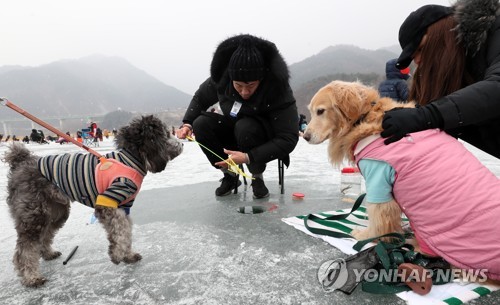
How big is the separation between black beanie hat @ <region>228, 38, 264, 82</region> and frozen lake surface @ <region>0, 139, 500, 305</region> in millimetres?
1356

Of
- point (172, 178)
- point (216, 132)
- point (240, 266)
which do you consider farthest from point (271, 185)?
point (240, 266)

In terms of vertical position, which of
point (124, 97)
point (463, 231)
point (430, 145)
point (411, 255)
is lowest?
point (124, 97)

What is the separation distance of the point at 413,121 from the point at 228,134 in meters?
2.65

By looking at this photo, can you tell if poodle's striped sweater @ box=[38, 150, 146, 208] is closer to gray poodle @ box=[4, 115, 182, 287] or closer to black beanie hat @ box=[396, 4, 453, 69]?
gray poodle @ box=[4, 115, 182, 287]

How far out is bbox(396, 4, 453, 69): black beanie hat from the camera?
76.0 inches

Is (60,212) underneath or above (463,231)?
underneath

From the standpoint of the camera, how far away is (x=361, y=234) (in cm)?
229

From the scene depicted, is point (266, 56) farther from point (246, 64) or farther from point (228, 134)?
point (228, 134)

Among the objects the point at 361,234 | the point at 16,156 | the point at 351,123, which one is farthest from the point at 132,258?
the point at 351,123

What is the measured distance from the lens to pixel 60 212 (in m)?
2.27

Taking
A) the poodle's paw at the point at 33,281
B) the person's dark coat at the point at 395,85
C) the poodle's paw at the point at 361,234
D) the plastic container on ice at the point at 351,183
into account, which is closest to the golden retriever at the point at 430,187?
the poodle's paw at the point at 361,234

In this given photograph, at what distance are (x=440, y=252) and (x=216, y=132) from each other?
2679 millimetres

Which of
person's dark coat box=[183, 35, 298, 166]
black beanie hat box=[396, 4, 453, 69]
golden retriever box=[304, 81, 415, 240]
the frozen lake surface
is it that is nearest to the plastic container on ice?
the frozen lake surface

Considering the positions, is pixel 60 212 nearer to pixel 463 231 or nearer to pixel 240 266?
pixel 240 266
